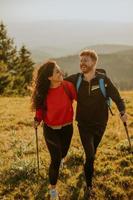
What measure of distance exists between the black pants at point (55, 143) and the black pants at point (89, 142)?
34cm

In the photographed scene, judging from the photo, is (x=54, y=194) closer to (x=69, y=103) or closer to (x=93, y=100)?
(x=69, y=103)

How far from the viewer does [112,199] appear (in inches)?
347

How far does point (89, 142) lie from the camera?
8.57 meters

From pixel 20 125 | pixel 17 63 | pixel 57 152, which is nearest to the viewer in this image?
pixel 57 152

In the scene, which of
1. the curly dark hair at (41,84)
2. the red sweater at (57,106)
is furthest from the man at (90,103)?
the curly dark hair at (41,84)

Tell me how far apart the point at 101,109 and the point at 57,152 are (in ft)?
4.30

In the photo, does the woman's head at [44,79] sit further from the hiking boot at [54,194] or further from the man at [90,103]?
the hiking boot at [54,194]

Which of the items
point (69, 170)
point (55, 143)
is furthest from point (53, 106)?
point (69, 170)

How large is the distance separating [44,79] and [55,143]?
1334mm

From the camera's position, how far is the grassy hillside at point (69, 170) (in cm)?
913

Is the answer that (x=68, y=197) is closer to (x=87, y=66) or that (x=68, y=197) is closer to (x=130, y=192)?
(x=130, y=192)

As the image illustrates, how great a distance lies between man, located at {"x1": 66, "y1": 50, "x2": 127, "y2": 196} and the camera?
8.59m

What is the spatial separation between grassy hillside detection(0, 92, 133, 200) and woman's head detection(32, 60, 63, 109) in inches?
80.7

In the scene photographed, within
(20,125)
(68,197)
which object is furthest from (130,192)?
(20,125)
